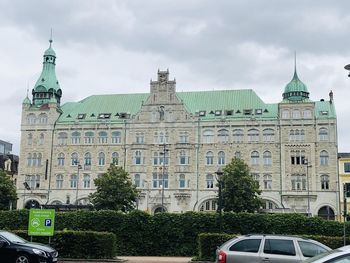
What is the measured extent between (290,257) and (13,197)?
188 ft

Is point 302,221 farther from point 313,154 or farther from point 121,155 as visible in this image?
point 121,155

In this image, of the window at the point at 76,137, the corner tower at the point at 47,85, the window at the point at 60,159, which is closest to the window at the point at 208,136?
the window at the point at 76,137

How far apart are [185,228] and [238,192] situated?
99.7 feet

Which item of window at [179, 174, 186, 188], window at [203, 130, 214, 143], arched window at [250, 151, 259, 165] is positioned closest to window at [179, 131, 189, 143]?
window at [203, 130, 214, 143]

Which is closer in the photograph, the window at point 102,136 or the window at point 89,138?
the window at point 102,136

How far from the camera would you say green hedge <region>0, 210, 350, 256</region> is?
31.6 meters

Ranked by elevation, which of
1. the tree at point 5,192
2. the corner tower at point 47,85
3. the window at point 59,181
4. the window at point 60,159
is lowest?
the tree at point 5,192

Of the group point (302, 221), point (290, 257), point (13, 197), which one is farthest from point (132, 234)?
point (13, 197)

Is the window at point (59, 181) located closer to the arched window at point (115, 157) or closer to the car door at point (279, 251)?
the arched window at point (115, 157)

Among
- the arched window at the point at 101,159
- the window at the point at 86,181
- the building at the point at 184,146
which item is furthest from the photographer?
the arched window at the point at 101,159

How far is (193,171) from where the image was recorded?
7756cm

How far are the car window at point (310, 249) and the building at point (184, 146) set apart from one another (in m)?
56.7

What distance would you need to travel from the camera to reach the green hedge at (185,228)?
3158cm

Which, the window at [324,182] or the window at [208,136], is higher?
the window at [208,136]
